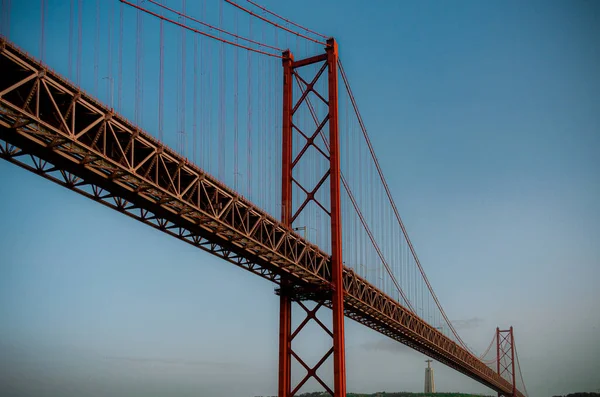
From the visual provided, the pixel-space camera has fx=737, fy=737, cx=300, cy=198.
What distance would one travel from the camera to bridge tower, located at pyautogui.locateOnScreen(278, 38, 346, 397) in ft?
139

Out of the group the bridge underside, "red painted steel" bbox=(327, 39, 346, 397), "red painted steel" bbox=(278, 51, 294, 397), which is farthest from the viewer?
"red painted steel" bbox=(278, 51, 294, 397)

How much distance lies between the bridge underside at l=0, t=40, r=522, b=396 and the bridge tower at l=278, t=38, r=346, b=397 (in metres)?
0.61

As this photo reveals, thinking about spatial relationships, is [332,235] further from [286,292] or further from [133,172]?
[133,172]

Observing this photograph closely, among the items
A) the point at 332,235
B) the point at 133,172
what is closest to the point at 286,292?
the point at 332,235

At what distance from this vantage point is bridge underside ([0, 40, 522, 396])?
23.6 m

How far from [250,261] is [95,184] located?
1237 cm

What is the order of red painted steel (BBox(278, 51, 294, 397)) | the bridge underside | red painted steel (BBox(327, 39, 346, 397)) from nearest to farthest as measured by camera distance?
the bridge underside < red painted steel (BBox(327, 39, 346, 397)) < red painted steel (BBox(278, 51, 294, 397))

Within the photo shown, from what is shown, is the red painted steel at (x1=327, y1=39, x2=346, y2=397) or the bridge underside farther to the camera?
the red painted steel at (x1=327, y1=39, x2=346, y2=397)

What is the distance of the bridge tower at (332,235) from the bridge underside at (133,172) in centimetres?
61

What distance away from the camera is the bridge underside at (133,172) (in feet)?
77.5

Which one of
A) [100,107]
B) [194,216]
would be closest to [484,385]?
[194,216]

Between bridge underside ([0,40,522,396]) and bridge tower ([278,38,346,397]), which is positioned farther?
bridge tower ([278,38,346,397])

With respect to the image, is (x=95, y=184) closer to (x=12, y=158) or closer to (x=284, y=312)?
(x=12, y=158)

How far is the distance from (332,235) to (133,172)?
18412 millimetres
